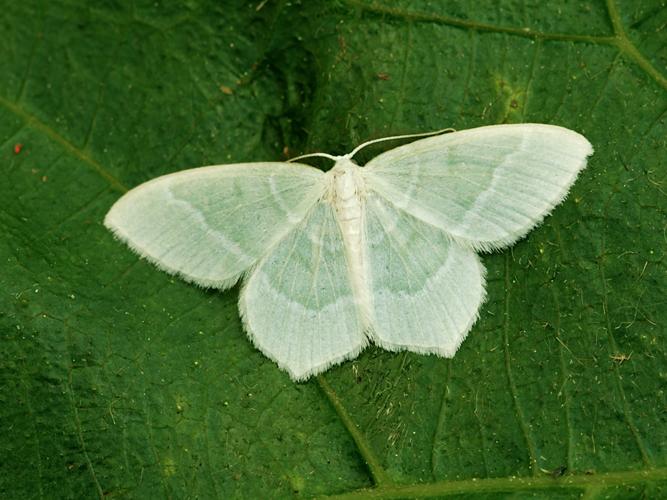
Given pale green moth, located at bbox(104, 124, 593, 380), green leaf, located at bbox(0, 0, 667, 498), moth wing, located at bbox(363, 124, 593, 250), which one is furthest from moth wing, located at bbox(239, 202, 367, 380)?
moth wing, located at bbox(363, 124, 593, 250)

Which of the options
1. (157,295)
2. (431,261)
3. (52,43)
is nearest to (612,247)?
(431,261)

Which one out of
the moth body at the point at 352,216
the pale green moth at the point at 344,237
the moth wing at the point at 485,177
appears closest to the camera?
the moth wing at the point at 485,177

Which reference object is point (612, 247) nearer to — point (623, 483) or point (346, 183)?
point (623, 483)

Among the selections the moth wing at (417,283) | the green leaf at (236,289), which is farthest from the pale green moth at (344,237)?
the green leaf at (236,289)

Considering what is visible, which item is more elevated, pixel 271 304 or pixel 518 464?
Answer: pixel 271 304

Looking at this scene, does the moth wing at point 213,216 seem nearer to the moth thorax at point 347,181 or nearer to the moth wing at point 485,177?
the moth thorax at point 347,181

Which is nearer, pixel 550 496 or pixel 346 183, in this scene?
pixel 550 496
